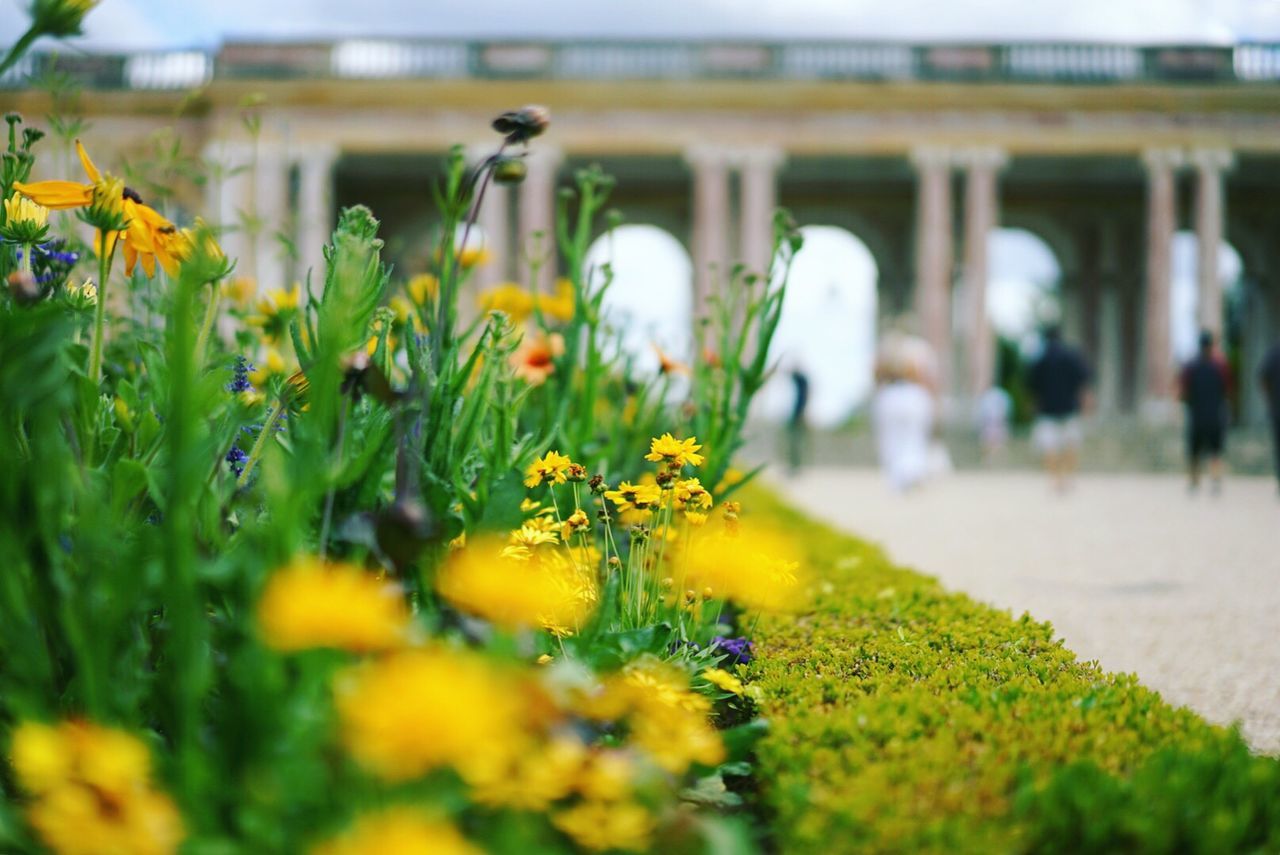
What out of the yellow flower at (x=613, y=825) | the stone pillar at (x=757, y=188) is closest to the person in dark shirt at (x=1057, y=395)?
the stone pillar at (x=757, y=188)

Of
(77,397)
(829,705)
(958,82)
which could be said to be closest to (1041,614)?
(829,705)

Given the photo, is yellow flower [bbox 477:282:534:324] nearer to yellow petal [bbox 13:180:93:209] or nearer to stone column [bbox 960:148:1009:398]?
yellow petal [bbox 13:180:93:209]

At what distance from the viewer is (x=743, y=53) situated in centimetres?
2128

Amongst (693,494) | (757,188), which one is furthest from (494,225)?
(693,494)

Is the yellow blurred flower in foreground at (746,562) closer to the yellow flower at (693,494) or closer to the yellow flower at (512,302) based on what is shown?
the yellow flower at (693,494)

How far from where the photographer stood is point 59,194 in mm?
1936

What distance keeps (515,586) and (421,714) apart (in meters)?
0.29

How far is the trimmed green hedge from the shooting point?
5.06ft

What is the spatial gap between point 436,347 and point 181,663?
3.77ft

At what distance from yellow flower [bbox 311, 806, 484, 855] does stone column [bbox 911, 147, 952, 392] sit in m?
20.9

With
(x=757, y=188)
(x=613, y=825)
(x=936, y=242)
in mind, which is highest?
(x=757, y=188)

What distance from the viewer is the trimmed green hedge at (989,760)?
1.54 metres

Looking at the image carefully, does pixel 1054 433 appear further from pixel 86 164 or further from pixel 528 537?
pixel 86 164

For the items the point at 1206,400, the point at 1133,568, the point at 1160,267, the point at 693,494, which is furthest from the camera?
the point at 1160,267
